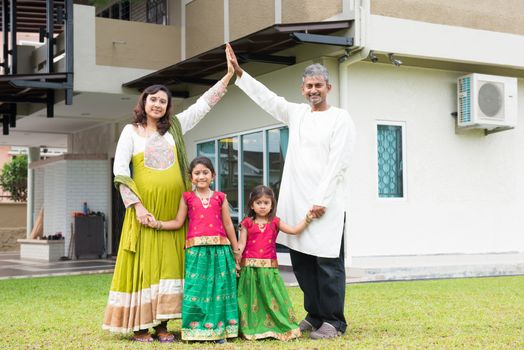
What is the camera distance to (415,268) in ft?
29.7

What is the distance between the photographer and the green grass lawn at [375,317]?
433 cm

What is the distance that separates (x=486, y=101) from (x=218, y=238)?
23.4ft

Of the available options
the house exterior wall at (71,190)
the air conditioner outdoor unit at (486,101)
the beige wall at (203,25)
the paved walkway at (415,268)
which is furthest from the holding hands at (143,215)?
the house exterior wall at (71,190)

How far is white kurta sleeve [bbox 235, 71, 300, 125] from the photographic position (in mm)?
4840

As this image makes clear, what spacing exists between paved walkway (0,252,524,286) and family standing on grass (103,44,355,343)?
373 cm

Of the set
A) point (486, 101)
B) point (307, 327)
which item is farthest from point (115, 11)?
point (307, 327)

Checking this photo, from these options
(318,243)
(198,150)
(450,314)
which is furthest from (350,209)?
(318,243)

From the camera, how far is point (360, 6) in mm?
9453

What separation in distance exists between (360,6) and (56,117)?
7.42 meters

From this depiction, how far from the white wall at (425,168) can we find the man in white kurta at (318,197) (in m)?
5.27

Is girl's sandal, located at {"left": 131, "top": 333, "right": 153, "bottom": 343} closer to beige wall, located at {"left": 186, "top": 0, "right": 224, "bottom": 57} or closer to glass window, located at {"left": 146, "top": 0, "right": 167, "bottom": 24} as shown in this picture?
beige wall, located at {"left": 186, "top": 0, "right": 224, "bottom": 57}

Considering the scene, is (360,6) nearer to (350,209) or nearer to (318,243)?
(350,209)

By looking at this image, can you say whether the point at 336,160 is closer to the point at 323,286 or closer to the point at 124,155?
the point at 323,286

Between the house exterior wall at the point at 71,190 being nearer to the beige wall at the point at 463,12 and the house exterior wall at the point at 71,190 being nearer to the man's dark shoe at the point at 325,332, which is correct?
the beige wall at the point at 463,12
